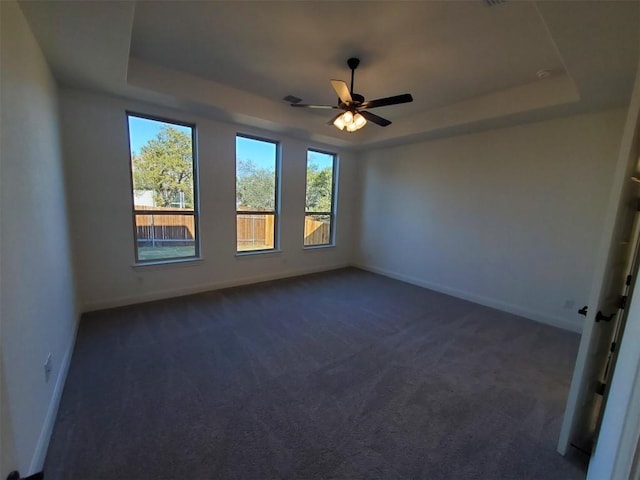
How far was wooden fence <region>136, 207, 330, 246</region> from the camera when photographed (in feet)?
12.4

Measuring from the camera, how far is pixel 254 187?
4.69 m

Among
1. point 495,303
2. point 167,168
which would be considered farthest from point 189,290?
point 495,303

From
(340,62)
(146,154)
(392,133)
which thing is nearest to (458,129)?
(392,133)

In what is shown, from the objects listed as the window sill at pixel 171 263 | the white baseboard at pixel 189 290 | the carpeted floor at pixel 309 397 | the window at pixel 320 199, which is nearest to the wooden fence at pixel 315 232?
the window at pixel 320 199

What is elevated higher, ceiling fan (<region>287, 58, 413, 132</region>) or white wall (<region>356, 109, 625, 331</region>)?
ceiling fan (<region>287, 58, 413, 132</region>)

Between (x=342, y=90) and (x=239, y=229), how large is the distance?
2.87 m

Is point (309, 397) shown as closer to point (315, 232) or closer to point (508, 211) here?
point (508, 211)

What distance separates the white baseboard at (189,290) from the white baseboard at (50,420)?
118cm

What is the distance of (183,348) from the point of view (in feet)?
8.70

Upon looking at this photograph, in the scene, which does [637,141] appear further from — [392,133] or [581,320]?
[392,133]

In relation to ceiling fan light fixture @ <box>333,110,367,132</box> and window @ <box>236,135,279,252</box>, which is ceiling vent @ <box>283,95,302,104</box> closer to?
window @ <box>236,135,279,252</box>

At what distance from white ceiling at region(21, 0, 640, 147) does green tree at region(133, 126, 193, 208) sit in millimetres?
506

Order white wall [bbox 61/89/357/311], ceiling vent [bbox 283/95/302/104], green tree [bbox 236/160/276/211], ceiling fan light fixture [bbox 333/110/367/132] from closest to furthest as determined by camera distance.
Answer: ceiling fan light fixture [bbox 333/110/367/132] → white wall [bbox 61/89/357/311] → ceiling vent [bbox 283/95/302/104] → green tree [bbox 236/160/276/211]

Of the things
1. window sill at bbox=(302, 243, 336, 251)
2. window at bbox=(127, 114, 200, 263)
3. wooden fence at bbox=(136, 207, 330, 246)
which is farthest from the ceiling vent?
window sill at bbox=(302, 243, 336, 251)
